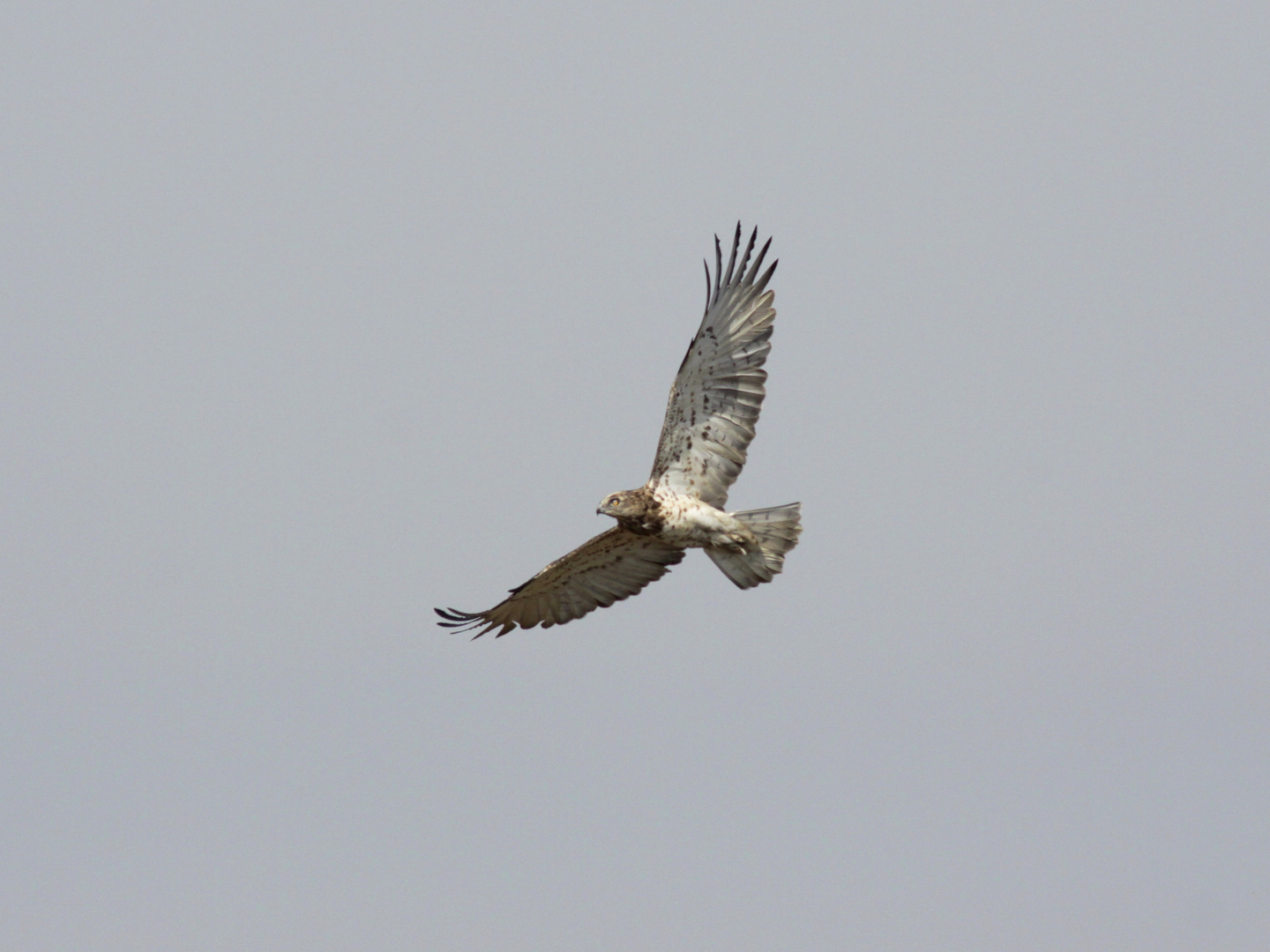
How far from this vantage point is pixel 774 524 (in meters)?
16.7

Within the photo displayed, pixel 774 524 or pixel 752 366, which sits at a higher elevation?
pixel 752 366

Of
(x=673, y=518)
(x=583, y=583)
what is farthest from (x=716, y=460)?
(x=583, y=583)

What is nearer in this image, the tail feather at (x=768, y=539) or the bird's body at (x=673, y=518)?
the bird's body at (x=673, y=518)

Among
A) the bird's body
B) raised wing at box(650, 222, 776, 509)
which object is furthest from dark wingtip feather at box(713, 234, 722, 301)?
the bird's body

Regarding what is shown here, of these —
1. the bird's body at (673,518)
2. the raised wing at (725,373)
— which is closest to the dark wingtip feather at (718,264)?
the raised wing at (725,373)

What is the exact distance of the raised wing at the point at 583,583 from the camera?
683 inches

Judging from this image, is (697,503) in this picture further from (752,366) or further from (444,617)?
(444,617)

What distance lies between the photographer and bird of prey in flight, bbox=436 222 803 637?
53.1 feet

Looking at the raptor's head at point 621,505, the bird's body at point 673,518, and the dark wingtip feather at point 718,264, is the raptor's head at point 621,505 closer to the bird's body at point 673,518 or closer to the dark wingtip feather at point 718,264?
the bird's body at point 673,518

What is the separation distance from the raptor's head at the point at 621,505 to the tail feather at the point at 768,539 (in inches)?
39.1

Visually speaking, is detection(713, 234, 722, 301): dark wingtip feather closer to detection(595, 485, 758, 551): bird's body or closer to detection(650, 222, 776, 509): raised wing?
detection(650, 222, 776, 509): raised wing

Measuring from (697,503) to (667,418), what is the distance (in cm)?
92

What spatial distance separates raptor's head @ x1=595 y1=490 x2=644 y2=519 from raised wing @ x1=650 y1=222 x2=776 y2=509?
654 mm

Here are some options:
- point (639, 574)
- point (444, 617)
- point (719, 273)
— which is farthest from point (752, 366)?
point (444, 617)
